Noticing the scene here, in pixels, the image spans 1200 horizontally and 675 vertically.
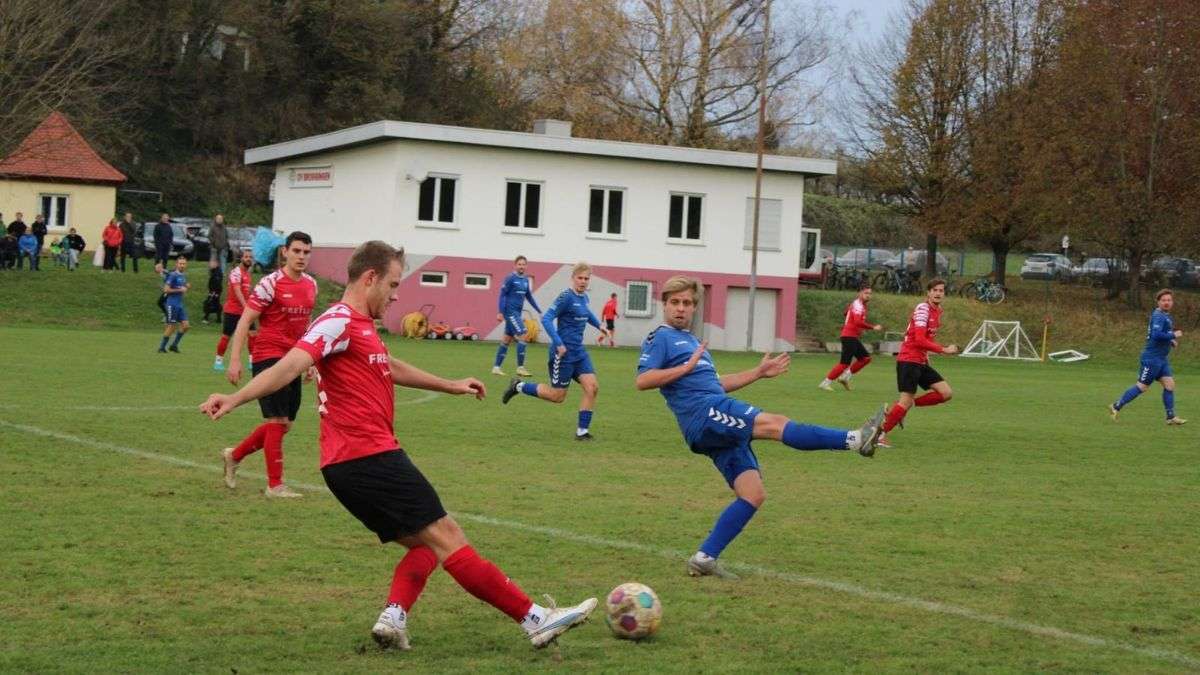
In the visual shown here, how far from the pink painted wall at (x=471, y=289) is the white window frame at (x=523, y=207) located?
1090 mm

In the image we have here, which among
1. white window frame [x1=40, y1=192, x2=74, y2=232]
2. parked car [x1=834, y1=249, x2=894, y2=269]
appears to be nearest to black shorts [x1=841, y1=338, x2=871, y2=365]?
parked car [x1=834, y1=249, x2=894, y2=269]

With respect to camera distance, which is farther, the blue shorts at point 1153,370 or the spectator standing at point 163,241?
the spectator standing at point 163,241

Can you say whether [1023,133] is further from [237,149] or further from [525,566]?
[525,566]

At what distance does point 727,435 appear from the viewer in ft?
27.6

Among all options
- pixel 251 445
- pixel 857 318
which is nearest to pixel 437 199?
pixel 857 318

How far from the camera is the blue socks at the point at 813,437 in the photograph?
318 inches

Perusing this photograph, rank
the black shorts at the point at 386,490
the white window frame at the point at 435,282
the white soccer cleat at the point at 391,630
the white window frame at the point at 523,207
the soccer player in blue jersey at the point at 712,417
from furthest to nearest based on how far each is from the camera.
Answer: the white window frame at the point at 523,207 < the white window frame at the point at 435,282 < the soccer player in blue jersey at the point at 712,417 < the white soccer cleat at the point at 391,630 < the black shorts at the point at 386,490

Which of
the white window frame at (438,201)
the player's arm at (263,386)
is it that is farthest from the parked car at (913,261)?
the player's arm at (263,386)

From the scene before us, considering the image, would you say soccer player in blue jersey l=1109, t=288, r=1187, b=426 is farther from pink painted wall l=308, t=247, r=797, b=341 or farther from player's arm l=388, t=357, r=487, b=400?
pink painted wall l=308, t=247, r=797, b=341

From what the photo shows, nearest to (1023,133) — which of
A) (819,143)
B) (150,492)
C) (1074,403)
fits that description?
(819,143)

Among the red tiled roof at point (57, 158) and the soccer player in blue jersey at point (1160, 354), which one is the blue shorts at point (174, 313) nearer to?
the soccer player in blue jersey at point (1160, 354)

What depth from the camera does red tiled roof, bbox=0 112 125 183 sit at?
161ft

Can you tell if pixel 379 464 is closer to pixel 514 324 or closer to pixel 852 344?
pixel 514 324

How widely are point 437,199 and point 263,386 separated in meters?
40.6
